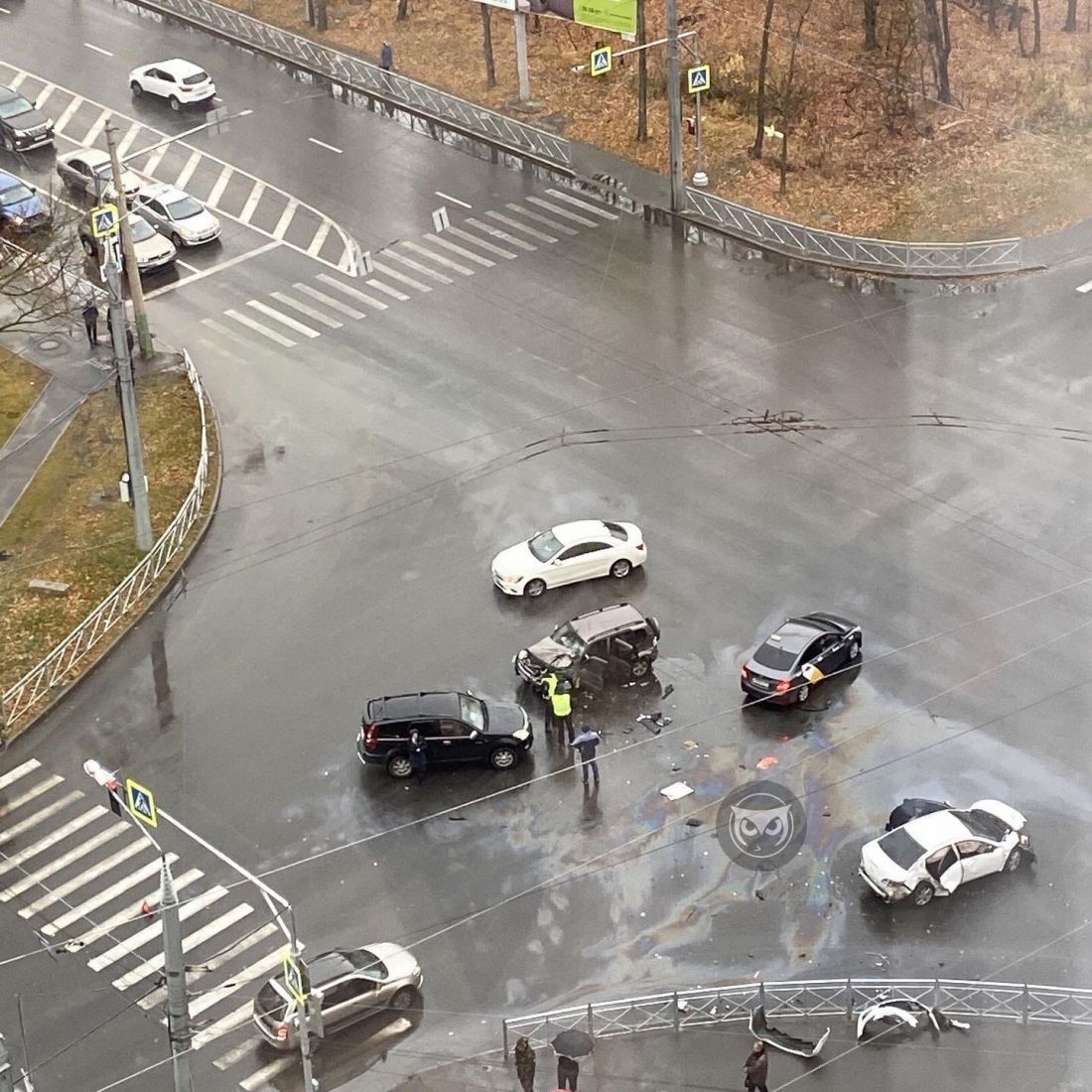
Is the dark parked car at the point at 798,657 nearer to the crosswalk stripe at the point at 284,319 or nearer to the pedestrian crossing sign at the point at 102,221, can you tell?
the pedestrian crossing sign at the point at 102,221

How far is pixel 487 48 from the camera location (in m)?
65.2

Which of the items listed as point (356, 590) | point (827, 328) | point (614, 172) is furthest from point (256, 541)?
point (614, 172)

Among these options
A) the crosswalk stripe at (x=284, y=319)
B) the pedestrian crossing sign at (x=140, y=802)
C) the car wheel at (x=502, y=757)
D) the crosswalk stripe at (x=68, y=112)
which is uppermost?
the pedestrian crossing sign at (x=140, y=802)

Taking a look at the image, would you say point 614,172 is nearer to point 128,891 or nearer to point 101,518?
point 101,518

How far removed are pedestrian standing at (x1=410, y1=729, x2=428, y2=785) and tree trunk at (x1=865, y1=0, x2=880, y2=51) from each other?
40.0 m

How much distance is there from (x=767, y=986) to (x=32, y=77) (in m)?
49.3

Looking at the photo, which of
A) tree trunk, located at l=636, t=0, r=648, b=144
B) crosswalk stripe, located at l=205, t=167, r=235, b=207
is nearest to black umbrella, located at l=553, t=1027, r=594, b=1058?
crosswalk stripe, located at l=205, t=167, r=235, b=207

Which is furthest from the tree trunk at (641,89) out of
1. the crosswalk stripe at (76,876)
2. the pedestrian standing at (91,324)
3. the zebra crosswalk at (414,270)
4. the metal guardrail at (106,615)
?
the crosswalk stripe at (76,876)

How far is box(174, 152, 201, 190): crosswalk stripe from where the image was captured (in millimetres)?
61156

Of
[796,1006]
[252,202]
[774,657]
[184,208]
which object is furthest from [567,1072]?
[252,202]

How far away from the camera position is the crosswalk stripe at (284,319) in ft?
175

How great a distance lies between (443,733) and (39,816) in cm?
818

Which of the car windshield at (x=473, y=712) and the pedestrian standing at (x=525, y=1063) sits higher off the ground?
the car windshield at (x=473, y=712)

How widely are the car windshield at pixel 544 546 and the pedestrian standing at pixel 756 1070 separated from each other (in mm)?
15185
